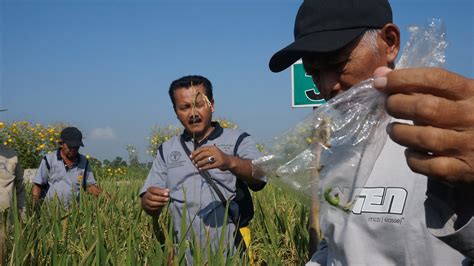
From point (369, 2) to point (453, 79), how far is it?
577mm

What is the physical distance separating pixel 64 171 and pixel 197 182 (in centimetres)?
258

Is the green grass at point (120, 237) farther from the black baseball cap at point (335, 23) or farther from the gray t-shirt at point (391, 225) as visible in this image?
the black baseball cap at point (335, 23)

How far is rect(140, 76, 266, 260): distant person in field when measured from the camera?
217 centimetres

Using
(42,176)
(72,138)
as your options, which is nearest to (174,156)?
(42,176)

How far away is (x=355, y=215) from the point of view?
3.49 ft

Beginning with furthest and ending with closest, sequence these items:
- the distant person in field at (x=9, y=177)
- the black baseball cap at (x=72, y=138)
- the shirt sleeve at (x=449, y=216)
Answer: the black baseball cap at (x=72, y=138)
the distant person in field at (x=9, y=177)
the shirt sleeve at (x=449, y=216)

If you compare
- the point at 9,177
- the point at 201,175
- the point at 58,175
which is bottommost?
the point at 58,175

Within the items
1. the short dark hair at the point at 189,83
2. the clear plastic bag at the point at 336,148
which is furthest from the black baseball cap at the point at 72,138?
the clear plastic bag at the point at 336,148

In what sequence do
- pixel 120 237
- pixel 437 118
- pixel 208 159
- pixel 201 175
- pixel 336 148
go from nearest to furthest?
pixel 437 118 < pixel 336 148 < pixel 208 159 < pixel 201 175 < pixel 120 237

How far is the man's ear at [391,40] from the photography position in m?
1.11

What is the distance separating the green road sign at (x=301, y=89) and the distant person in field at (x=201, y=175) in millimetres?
708

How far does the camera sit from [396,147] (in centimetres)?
105

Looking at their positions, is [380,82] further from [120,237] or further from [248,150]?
[120,237]

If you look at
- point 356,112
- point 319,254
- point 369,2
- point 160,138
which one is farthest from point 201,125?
point 160,138
